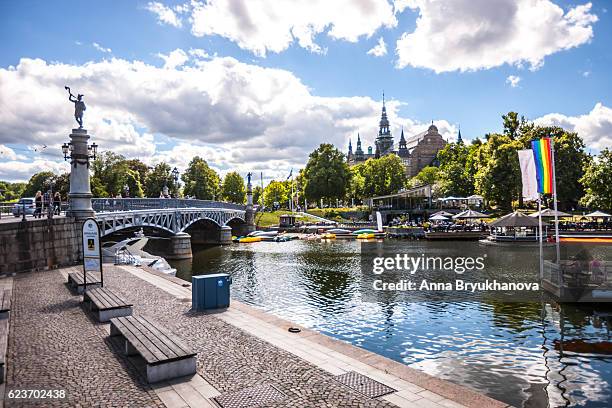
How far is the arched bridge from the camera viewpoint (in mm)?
34062

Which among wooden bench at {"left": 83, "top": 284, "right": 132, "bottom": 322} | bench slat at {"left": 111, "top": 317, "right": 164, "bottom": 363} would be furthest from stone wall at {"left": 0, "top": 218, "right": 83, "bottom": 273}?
bench slat at {"left": 111, "top": 317, "right": 164, "bottom": 363}

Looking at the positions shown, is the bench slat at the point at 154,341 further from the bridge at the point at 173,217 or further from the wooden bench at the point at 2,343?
the bridge at the point at 173,217

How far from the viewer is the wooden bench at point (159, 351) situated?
8914mm

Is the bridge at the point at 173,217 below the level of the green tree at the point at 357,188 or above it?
below

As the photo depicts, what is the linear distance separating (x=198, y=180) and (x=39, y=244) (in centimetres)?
9600

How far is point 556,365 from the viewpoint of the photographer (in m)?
13.4

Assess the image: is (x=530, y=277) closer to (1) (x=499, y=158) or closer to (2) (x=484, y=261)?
(2) (x=484, y=261)


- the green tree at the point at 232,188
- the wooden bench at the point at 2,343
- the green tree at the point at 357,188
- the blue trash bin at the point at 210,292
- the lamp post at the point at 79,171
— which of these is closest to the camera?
the wooden bench at the point at 2,343

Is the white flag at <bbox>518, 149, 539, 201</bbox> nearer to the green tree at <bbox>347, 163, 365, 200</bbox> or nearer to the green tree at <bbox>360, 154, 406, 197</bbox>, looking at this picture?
the green tree at <bbox>360, 154, 406, 197</bbox>

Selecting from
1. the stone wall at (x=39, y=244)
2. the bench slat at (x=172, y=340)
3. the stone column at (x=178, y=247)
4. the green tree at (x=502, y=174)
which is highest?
the green tree at (x=502, y=174)

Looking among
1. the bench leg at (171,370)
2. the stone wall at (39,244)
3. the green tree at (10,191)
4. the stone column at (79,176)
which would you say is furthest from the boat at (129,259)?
the green tree at (10,191)

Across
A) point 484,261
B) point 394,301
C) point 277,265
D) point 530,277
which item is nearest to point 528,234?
point 484,261

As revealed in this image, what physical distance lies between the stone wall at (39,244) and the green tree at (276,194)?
127937 millimetres

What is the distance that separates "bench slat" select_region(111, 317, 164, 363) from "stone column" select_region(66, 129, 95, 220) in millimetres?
18520
